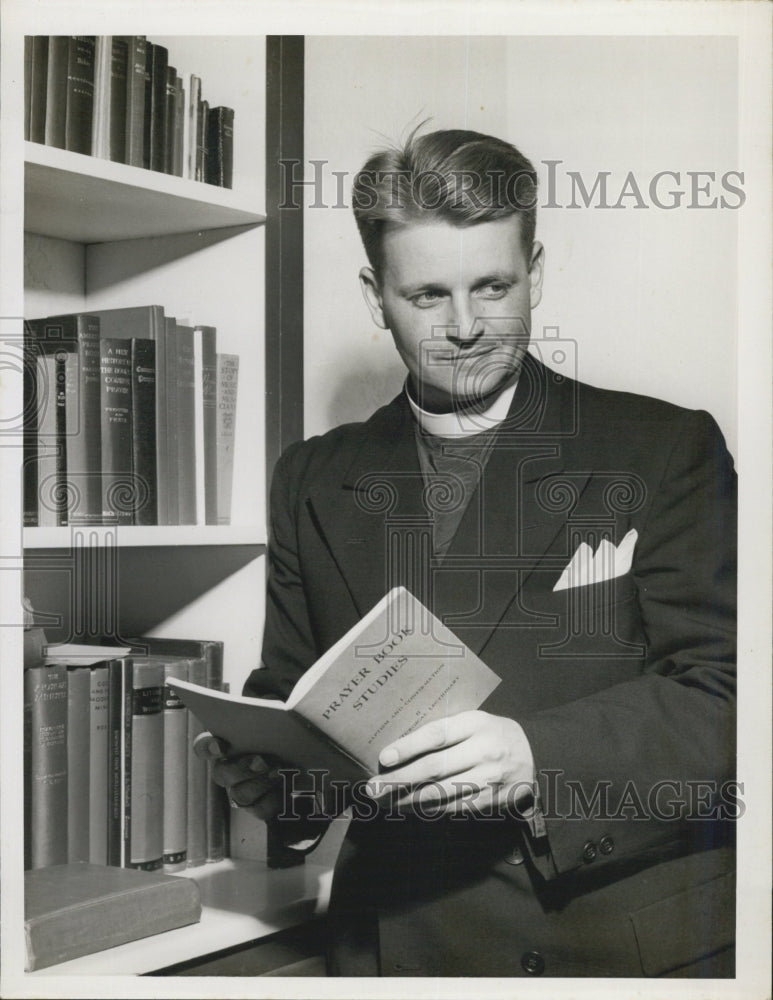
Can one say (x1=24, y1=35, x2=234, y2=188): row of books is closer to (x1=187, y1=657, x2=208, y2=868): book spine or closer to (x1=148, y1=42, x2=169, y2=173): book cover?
(x1=148, y1=42, x2=169, y2=173): book cover

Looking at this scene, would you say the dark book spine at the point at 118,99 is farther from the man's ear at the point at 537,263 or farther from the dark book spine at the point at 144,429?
the man's ear at the point at 537,263

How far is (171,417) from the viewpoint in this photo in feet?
4.47

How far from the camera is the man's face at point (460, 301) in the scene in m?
1.31

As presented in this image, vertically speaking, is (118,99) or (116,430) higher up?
(118,99)

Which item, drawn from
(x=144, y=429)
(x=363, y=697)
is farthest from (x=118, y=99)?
(x=363, y=697)

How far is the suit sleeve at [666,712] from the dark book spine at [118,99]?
726 millimetres

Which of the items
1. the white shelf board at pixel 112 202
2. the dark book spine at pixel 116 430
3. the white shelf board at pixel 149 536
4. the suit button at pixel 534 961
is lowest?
the suit button at pixel 534 961

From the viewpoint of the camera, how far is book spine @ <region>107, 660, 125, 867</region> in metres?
1.35

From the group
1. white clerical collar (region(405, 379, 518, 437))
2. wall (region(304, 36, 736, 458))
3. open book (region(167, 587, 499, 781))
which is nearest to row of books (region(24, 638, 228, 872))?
open book (region(167, 587, 499, 781))

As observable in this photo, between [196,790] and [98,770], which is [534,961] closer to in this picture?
[196,790]

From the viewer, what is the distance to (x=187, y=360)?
138 cm

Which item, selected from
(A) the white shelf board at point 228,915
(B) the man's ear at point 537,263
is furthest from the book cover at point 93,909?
(B) the man's ear at point 537,263

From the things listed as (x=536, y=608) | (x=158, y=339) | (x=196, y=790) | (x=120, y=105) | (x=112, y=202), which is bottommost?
(x=196, y=790)

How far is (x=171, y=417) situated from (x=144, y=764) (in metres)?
0.42
